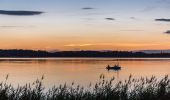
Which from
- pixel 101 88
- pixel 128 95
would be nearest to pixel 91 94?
pixel 101 88

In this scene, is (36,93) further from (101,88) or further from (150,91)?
(150,91)

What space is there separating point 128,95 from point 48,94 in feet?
10.3

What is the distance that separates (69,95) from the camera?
601 inches

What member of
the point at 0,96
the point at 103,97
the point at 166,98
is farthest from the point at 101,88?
the point at 0,96

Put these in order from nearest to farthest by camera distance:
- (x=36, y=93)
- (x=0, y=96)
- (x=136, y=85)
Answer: (x=0, y=96)
(x=36, y=93)
(x=136, y=85)

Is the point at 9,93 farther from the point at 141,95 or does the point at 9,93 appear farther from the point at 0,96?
the point at 141,95

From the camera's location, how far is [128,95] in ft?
52.1

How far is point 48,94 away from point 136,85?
3.64 meters

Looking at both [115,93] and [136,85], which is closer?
[115,93]

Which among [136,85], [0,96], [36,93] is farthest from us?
[136,85]

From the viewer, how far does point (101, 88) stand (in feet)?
50.8

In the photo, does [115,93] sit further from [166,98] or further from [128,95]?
[166,98]

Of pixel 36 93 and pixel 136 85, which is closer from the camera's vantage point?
pixel 36 93

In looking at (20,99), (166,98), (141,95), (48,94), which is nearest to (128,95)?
(141,95)
